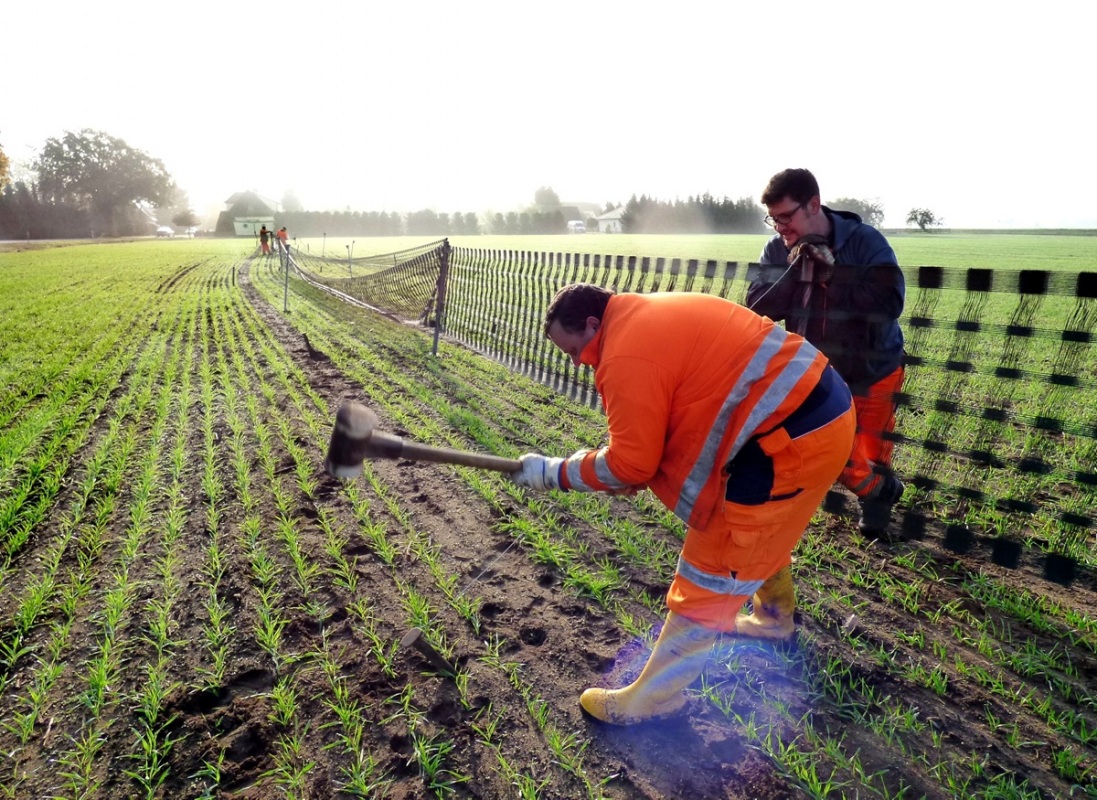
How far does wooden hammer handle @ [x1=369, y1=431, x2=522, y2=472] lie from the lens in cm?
237

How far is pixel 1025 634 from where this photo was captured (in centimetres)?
296

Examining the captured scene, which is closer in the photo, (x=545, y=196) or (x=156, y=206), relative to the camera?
(x=156, y=206)

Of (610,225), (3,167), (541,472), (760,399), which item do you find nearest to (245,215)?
(3,167)

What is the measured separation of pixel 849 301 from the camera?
143 inches

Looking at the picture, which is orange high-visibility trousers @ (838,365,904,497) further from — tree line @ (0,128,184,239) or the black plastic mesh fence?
tree line @ (0,128,184,239)

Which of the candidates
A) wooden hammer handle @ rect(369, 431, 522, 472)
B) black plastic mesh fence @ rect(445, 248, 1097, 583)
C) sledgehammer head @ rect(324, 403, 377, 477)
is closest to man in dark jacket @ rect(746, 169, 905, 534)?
black plastic mesh fence @ rect(445, 248, 1097, 583)

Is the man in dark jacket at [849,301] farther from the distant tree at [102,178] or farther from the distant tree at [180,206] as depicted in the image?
the distant tree at [180,206]

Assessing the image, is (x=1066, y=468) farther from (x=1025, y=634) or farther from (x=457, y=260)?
(x=457, y=260)

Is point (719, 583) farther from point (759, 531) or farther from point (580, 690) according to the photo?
point (580, 690)

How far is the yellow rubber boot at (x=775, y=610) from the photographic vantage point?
289 cm

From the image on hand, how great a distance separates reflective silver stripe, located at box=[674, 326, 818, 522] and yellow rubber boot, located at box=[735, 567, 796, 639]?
1012 millimetres

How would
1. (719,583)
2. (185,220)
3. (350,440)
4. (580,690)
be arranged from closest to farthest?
(719,583)
(350,440)
(580,690)
(185,220)

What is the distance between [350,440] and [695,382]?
51.1 inches

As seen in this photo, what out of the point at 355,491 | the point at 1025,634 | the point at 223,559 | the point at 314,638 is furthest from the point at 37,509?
the point at 1025,634
